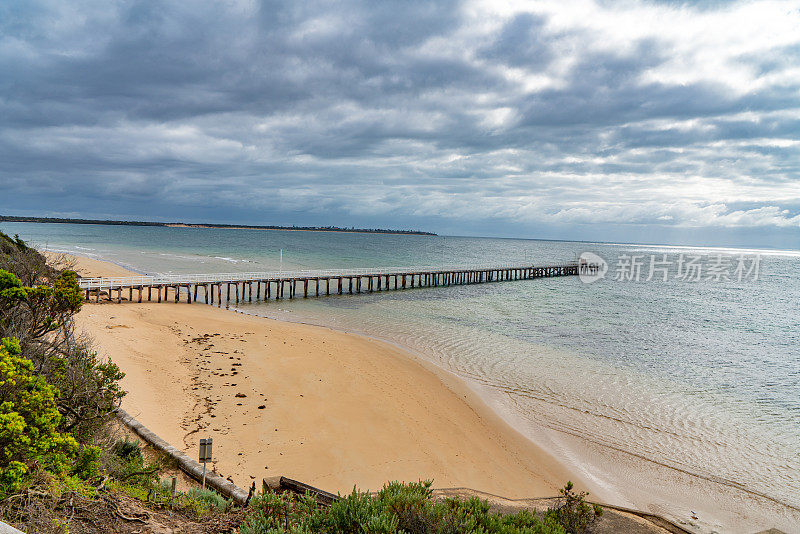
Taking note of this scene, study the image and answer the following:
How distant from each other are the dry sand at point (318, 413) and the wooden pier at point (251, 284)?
9631 millimetres

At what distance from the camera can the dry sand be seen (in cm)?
1073

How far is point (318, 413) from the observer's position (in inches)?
533

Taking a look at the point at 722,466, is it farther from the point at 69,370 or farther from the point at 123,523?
the point at 69,370

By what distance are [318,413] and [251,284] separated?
30381 mm

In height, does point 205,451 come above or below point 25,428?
below

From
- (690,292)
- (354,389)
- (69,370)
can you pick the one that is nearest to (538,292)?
(690,292)

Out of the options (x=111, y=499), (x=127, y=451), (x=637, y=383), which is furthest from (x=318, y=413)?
(x=637, y=383)

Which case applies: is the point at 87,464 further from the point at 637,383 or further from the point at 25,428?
the point at 637,383

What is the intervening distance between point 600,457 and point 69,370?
13750 millimetres

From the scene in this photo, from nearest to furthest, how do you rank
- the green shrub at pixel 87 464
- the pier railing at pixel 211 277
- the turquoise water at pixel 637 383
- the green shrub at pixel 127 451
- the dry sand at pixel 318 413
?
the green shrub at pixel 87 464, the green shrub at pixel 127 451, the dry sand at pixel 318 413, the turquoise water at pixel 637 383, the pier railing at pixel 211 277

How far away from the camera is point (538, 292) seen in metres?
51.2

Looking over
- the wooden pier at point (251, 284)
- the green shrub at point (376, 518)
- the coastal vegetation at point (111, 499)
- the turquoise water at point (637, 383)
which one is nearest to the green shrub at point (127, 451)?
the coastal vegetation at point (111, 499)

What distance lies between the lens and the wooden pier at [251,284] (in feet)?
101

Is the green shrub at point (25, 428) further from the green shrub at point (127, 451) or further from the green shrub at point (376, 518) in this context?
the green shrub at point (376, 518)
